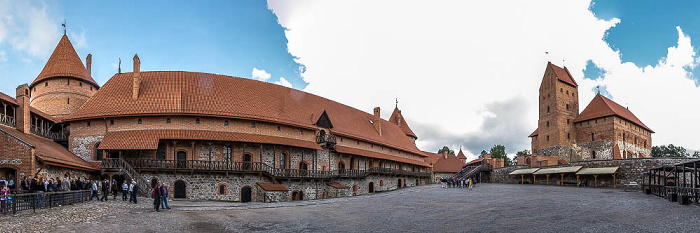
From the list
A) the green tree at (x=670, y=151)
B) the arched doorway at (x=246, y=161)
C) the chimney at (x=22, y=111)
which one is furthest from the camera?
the green tree at (x=670, y=151)

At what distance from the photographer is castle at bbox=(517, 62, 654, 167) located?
187 ft

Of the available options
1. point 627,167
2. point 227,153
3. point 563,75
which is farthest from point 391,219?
point 563,75

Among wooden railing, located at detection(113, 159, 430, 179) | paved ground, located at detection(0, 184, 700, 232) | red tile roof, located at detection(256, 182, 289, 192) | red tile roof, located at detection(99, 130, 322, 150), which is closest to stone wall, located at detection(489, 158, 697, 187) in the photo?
paved ground, located at detection(0, 184, 700, 232)

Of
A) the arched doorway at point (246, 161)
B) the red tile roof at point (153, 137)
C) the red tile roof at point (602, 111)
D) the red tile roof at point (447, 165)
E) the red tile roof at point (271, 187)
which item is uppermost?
the red tile roof at point (602, 111)

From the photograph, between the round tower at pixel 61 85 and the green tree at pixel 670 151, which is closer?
the round tower at pixel 61 85

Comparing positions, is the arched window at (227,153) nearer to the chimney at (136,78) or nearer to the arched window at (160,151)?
the arched window at (160,151)

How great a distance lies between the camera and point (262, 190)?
3150cm

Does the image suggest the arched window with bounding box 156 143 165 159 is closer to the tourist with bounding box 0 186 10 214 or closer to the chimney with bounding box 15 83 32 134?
the chimney with bounding box 15 83 32 134

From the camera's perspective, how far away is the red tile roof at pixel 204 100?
107ft

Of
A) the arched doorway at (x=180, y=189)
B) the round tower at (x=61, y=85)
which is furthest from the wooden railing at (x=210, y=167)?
the round tower at (x=61, y=85)

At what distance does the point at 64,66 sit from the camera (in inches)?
1606

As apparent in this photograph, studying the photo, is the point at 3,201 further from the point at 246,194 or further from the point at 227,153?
the point at 227,153

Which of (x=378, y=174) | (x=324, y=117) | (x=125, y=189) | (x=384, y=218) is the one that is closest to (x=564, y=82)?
(x=378, y=174)

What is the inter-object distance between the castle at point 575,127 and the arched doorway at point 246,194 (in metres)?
36.4
